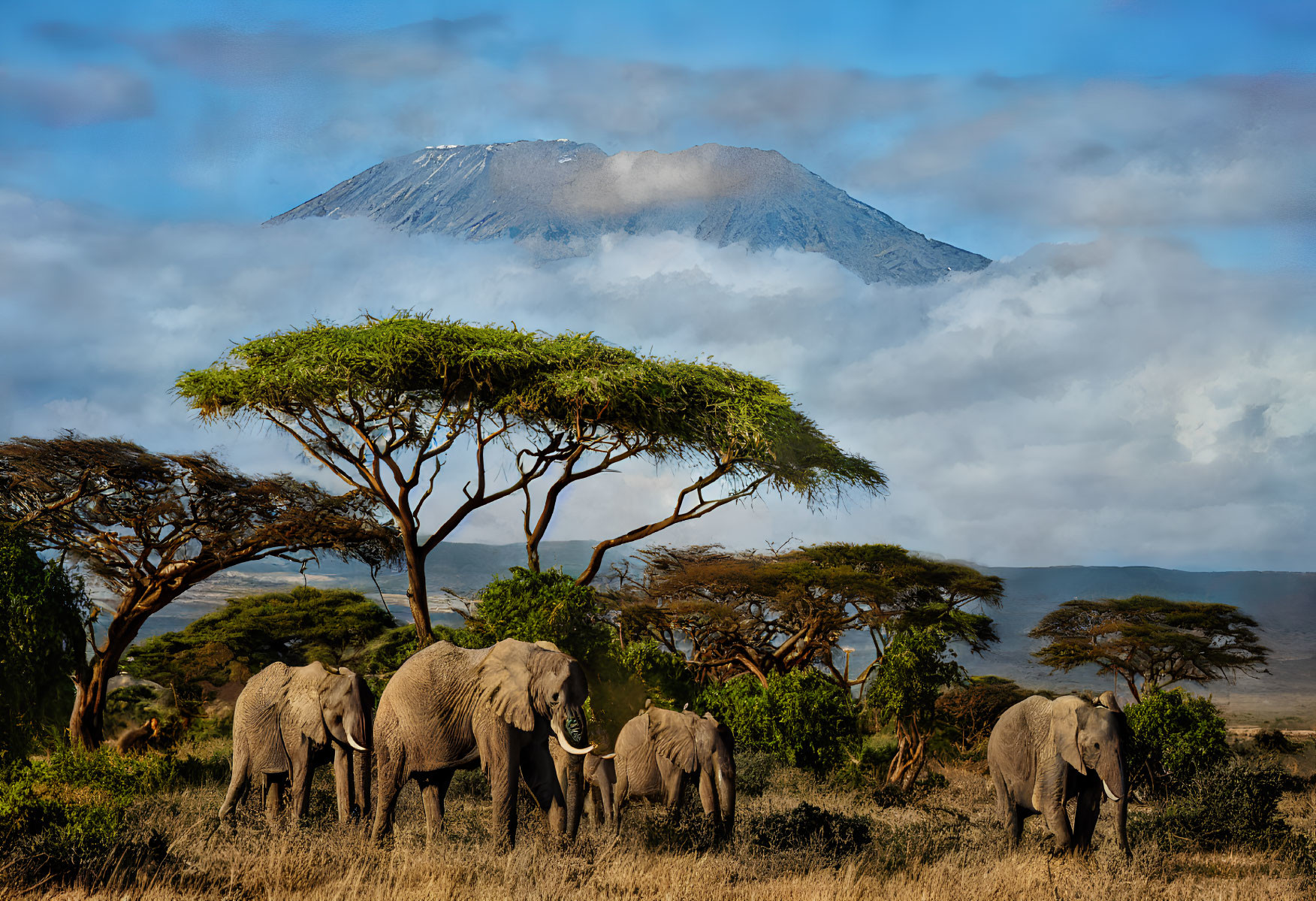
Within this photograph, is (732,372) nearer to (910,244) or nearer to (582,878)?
(582,878)

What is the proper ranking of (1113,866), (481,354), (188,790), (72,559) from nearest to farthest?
1. (1113,866)
2. (188,790)
3. (481,354)
4. (72,559)

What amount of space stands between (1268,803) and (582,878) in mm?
9465

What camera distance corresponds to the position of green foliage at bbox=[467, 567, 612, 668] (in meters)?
17.6

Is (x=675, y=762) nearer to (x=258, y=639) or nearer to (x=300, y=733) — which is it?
(x=300, y=733)

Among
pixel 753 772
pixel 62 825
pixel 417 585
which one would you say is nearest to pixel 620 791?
pixel 753 772

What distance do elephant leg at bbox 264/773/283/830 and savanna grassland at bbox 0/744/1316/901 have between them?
23cm

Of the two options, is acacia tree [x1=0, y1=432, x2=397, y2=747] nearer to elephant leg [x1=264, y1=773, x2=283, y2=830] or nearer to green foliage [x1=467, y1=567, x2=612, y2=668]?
green foliage [x1=467, y1=567, x2=612, y2=668]

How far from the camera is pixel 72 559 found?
953 inches

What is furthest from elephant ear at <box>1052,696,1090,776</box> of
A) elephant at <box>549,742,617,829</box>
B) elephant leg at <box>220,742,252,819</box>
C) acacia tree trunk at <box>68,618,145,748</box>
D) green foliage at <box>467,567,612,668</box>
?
acacia tree trunk at <box>68,618,145,748</box>

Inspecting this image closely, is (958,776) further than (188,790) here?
Yes

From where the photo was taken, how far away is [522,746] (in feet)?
34.4

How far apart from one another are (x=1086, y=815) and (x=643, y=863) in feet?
17.5

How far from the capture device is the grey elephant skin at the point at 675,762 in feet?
38.9

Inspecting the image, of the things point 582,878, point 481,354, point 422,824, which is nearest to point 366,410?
point 481,354
